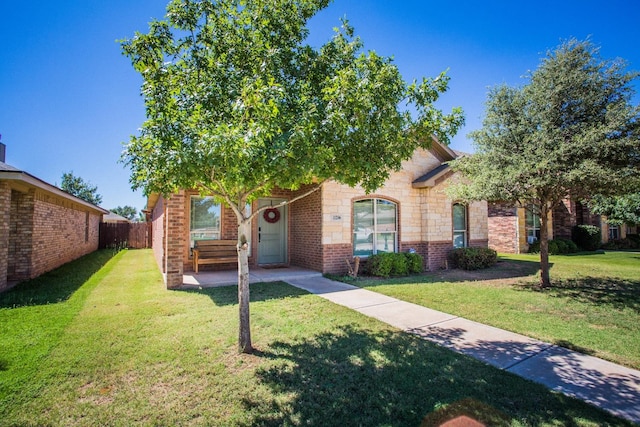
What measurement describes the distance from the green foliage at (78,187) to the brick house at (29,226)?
131 feet

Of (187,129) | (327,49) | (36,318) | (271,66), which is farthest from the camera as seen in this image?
(36,318)

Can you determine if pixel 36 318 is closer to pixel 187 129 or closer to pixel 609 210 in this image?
pixel 187 129

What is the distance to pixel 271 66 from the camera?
13.2ft

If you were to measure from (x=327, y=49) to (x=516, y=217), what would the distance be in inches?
705

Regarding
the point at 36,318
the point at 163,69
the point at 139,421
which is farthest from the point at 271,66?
the point at 36,318

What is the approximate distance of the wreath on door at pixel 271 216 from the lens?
1134 centimetres

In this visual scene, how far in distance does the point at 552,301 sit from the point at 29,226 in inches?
559

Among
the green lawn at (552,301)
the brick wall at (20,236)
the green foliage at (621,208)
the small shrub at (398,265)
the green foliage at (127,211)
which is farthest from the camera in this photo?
the green foliage at (127,211)

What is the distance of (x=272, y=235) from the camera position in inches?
452

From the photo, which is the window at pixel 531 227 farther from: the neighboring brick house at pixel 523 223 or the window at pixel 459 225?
the window at pixel 459 225

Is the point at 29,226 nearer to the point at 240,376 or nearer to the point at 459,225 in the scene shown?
the point at 240,376

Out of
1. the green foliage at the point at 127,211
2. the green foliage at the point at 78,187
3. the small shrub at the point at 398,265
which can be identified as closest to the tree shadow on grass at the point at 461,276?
the small shrub at the point at 398,265

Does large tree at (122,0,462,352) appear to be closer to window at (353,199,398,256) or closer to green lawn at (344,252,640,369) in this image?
green lawn at (344,252,640,369)

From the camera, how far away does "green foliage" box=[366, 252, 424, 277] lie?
9.74 metres
